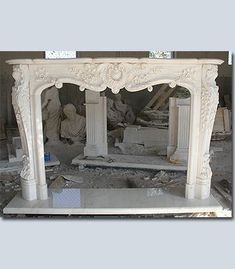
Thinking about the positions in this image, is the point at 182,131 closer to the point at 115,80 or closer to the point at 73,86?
the point at 115,80

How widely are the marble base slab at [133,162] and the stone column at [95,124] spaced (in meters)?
0.18

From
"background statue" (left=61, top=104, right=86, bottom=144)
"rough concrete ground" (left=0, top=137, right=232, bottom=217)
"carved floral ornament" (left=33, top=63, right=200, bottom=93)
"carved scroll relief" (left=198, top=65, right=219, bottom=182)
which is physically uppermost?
"carved floral ornament" (left=33, top=63, right=200, bottom=93)

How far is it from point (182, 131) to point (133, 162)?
939 mm

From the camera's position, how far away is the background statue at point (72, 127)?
783 cm

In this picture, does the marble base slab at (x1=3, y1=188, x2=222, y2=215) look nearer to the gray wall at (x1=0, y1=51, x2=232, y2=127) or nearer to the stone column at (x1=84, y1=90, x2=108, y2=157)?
the stone column at (x1=84, y1=90, x2=108, y2=157)

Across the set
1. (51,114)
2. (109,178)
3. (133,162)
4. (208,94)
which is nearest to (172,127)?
(133,162)

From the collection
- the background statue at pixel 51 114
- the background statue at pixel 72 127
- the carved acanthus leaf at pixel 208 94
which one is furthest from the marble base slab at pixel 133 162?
the background statue at pixel 51 114

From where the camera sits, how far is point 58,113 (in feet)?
27.2

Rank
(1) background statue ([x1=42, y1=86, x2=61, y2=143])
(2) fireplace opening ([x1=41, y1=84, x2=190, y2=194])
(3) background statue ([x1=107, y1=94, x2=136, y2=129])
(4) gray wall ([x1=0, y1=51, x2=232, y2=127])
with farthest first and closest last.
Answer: (4) gray wall ([x1=0, y1=51, x2=232, y2=127]) → (3) background statue ([x1=107, y1=94, x2=136, y2=129]) → (1) background statue ([x1=42, y1=86, x2=61, y2=143]) → (2) fireplace opening ([x1=41, y1=84, x2=190, y2=194])

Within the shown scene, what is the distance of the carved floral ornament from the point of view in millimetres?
3525

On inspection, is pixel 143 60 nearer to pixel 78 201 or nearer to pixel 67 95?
pixel 78 201

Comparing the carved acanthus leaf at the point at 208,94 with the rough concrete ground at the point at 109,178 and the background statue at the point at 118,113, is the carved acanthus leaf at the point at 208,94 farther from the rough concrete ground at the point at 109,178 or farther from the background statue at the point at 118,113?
the background statue at the point at 118,113

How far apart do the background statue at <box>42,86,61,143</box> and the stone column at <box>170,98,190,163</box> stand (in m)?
3.42

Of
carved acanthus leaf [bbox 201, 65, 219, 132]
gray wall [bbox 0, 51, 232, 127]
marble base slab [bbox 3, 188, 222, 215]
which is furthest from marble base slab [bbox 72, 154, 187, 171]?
gray wall [bbox 0, 51, 232, 127]
